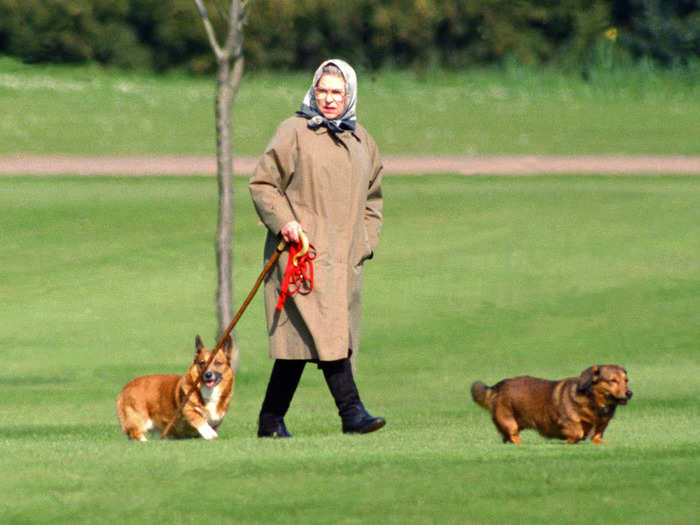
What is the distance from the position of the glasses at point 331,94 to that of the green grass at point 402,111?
61.8 feet

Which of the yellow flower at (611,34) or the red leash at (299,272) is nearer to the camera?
the red leash at (299,272)

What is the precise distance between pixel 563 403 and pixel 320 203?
1710mm

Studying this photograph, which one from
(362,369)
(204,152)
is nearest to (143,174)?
(204,152)

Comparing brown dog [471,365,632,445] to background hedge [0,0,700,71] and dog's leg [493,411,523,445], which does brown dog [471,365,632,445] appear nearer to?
dog's leg [493,411,523,445]

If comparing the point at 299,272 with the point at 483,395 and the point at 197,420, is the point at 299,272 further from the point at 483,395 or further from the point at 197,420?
the point at 483,395

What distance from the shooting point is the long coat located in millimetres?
8102

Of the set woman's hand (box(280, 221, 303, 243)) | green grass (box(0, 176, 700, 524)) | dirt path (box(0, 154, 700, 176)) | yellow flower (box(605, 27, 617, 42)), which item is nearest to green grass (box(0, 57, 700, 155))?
dirt path (box(0, 154, 700, 176))

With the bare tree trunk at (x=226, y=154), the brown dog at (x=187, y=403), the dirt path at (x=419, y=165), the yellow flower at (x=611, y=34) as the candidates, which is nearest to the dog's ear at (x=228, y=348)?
the brown dog at (x=187, y=403)

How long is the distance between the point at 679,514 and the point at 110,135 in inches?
1075

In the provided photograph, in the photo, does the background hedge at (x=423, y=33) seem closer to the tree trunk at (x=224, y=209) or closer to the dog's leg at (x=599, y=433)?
the tree trunk at (x=224, y=209)

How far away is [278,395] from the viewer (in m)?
8.55

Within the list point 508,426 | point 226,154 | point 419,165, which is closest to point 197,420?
point 508,426

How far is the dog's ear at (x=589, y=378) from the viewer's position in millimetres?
8211

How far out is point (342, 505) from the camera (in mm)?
5988
